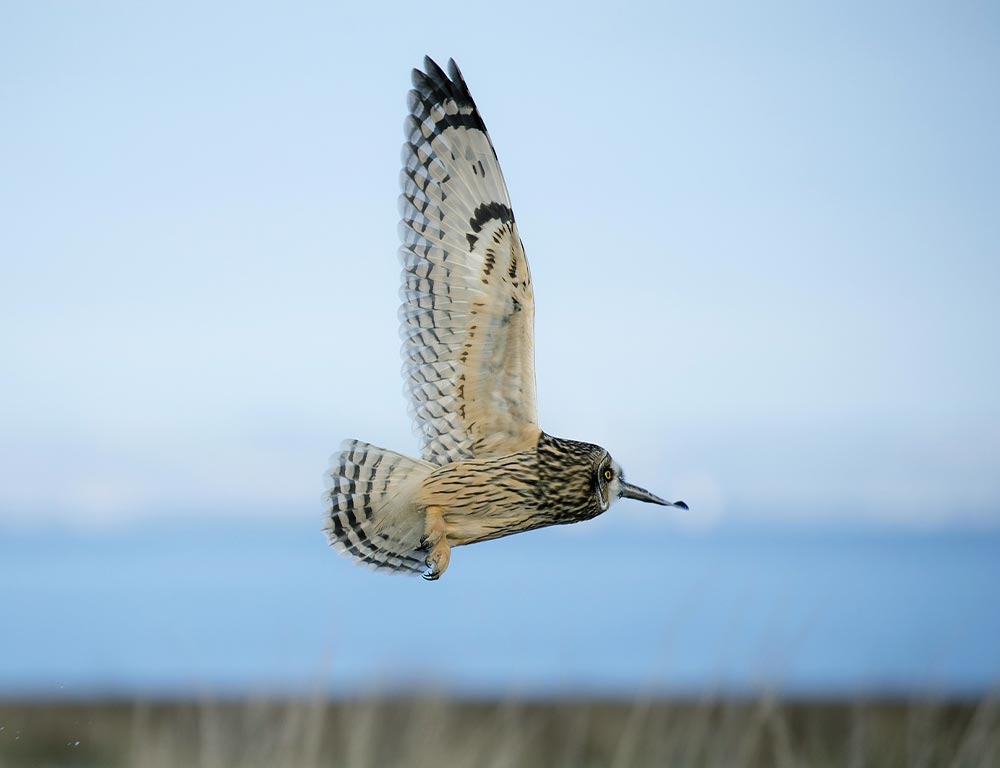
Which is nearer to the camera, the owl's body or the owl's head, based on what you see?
the owl's head

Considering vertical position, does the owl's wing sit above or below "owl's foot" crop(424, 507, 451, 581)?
above

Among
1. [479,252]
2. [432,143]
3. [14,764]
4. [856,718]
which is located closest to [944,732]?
[856,718]

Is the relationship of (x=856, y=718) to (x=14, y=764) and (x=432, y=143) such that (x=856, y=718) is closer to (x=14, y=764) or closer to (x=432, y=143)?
(x=432, y=143)

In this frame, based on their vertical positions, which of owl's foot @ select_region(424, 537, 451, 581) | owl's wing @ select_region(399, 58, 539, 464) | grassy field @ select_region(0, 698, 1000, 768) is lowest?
grassy field @ select_region(0, 698, 1000, 768)

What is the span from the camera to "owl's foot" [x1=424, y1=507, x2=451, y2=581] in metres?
2.45

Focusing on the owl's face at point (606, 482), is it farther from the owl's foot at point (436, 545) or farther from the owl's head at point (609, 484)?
the owl's foot at point (436, 545)

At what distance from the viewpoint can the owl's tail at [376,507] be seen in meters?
2.83

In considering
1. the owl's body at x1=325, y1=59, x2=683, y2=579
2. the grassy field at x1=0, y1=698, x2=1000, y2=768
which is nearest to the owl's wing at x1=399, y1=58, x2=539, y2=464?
the owl's body at x1=325, y1=59, x2=683, y2=579

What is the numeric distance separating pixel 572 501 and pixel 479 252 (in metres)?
0.72

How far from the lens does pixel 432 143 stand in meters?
2.99

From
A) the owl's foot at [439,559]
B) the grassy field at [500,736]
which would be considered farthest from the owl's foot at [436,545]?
the grassy field at [500,736]

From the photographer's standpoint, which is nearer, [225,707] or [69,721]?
[225,707]

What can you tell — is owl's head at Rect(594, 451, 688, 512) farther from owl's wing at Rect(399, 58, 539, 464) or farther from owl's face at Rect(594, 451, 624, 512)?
owl's wing at Rect(399, 58, 539, 464)

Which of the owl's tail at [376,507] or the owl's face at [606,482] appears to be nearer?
the owl's face at [606,482]
